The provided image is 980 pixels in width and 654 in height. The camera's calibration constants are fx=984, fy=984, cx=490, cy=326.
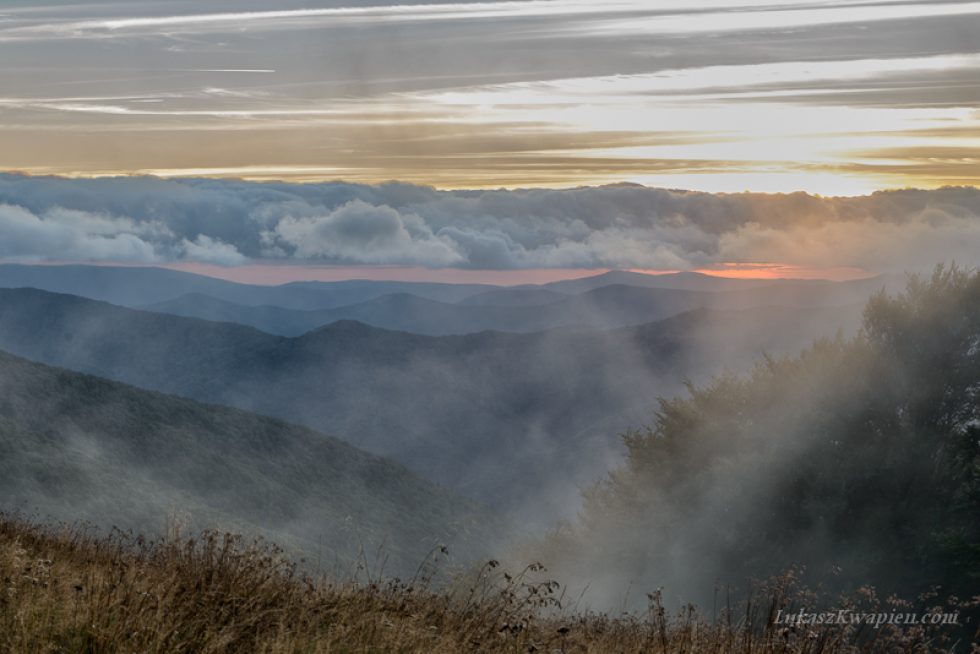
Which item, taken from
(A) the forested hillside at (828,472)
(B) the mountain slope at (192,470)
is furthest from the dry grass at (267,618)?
(B) the mountain slope at (192,470)

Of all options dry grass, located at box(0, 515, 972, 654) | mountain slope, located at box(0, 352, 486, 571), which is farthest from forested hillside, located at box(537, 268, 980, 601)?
mountain slope, located at box(0, 352, 486, 571)

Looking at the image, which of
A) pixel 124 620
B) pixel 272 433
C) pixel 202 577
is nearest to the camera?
pixel 124 620

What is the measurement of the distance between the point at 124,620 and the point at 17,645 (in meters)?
0.60

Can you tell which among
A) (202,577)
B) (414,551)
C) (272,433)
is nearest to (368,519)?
(414,551)

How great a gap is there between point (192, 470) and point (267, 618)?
337 ft

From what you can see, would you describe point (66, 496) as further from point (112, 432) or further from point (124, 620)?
point (124, 620)

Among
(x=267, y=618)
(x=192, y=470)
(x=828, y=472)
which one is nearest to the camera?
(x=267, y=618)

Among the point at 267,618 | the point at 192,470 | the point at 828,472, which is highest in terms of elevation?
the point at 267,618

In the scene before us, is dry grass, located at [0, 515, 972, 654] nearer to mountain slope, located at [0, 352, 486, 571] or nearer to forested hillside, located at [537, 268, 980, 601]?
forested hillside, located at [537, 268, 980, 601]

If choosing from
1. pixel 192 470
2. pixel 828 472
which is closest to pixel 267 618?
pixel 828 472

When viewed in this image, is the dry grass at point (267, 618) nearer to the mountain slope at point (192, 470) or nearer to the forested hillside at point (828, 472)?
the forested hillside at point (828, 472)

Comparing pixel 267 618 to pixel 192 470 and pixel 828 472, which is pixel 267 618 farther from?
pixel 192 470

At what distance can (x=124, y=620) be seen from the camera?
5.93m

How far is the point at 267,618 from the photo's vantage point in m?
6.82
